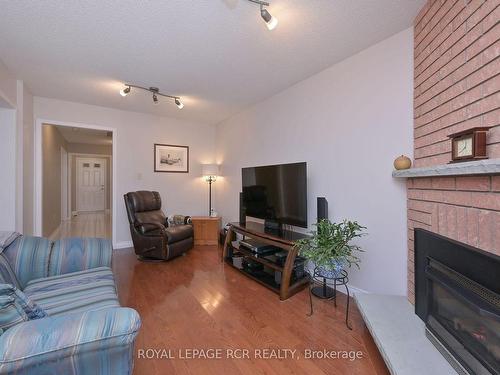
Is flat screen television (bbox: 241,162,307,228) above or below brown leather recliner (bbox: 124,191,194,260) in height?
above

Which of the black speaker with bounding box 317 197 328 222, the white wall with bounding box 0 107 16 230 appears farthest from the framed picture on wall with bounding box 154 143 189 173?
the black speaker with bounding box 317 197 328 222

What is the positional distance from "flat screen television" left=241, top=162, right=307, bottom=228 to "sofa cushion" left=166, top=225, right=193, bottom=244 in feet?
3.32

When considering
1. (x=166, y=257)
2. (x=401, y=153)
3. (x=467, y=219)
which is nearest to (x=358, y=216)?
(x=401, y=153)

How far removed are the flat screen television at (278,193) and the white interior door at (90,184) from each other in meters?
6.69

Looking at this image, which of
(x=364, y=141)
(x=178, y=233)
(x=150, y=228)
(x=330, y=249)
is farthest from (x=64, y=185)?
(x=364, y=141)

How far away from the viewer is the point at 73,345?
83cm

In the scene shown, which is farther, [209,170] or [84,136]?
[84,136]

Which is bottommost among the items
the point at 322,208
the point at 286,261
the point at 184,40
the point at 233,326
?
the point at 233,326

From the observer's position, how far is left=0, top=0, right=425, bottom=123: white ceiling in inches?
67.3

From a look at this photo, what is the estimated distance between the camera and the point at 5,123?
9.10 ft

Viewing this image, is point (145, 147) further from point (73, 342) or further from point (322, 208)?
point (73, 342)

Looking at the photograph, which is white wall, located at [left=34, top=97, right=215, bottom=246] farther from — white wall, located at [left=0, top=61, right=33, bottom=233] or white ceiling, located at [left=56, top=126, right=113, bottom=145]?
white ceiling, located at [left=56, top=126, right=113, bottom=145]

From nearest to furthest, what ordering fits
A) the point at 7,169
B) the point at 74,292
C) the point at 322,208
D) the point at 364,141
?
1. the point at 74,292
2. the point at 364,141
3. the point at 322,208
4. the point at 7,169

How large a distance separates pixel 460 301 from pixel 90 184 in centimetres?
914
